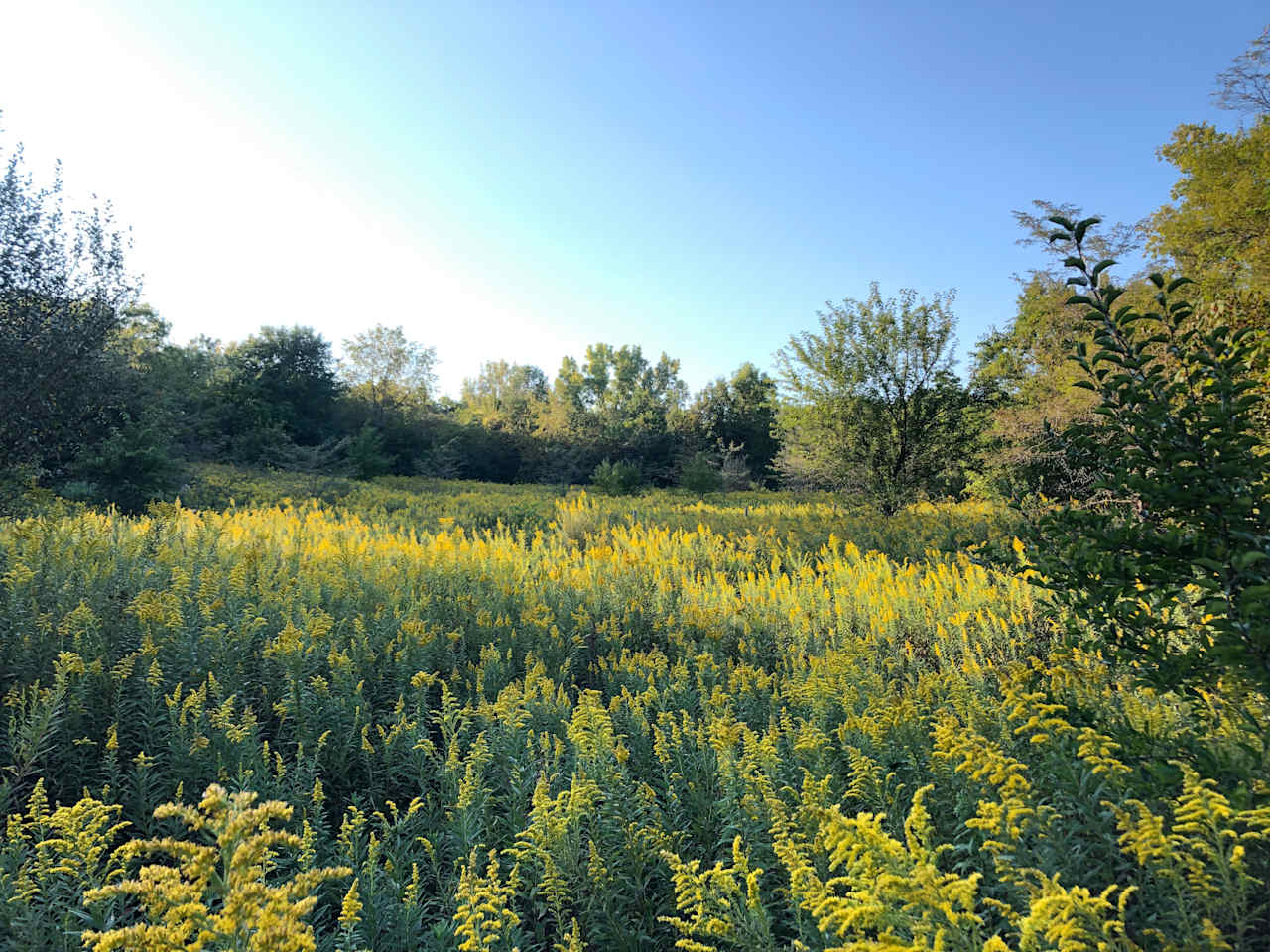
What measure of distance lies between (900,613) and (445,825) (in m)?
3.54

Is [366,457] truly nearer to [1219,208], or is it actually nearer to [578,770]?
[578,770]

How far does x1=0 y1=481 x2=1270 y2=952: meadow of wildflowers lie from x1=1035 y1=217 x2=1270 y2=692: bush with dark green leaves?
286mm

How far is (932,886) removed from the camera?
1142 millimetres

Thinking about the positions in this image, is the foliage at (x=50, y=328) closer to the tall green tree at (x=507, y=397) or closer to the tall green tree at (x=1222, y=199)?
the tall green tree at (x=1222, y=199)

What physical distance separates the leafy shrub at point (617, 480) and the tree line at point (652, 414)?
0.09m

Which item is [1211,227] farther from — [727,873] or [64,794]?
[64,794]

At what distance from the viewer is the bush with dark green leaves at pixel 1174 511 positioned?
1640 millimetres

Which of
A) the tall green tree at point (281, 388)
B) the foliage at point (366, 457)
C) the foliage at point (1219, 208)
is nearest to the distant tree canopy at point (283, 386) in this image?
the tall green tree at point (281, 388)

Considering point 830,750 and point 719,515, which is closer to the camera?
point 830,750

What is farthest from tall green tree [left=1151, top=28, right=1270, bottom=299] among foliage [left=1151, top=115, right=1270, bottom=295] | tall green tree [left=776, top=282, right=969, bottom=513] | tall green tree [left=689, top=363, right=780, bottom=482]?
tall green tree [left=689, top=363, right=780, bottom=482]

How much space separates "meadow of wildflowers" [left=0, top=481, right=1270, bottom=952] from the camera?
133 cm

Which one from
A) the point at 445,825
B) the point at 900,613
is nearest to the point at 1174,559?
the point at 445,825

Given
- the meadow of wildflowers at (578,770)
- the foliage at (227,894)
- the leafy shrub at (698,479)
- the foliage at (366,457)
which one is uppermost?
the foliage at (366,457)

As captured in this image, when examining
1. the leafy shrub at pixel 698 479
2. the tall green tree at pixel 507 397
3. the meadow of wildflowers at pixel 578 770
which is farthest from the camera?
the tall green tree at pixel 507 397
